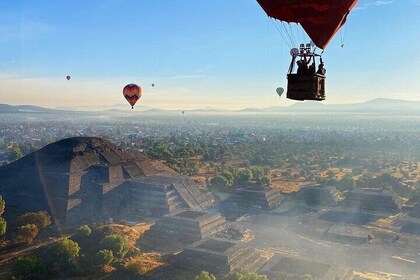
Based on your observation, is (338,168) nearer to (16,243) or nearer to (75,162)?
(75,162)

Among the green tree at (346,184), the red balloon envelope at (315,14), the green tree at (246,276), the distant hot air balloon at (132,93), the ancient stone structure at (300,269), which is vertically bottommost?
the green tree at (346,184)

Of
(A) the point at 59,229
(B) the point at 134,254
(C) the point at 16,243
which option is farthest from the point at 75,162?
(B) the point at 134,254

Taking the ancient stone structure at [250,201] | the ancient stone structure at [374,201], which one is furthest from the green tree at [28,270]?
the ancient stone structure at [374,201]

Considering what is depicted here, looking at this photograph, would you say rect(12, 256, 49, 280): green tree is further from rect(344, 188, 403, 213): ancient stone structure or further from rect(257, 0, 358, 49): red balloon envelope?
rect(344, 188, 403, 213): ancient stone structure

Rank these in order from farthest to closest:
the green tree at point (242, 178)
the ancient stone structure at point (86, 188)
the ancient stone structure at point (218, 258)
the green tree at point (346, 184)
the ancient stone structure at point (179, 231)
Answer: the green tree at point (242, 178) → the green tree at point (346, 184) → the ancient stone structure at point (86, 188) → the ancient stone structure at point (179, 231) → the ancient stone structure at point (218, 258)

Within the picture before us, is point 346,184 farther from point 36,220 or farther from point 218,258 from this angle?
point 36,220

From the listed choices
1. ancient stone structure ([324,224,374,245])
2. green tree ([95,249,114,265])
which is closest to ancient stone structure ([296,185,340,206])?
ancient stone structure ([324,224,374,245])

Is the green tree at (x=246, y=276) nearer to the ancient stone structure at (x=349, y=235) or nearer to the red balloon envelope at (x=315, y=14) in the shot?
the red balloon envelope at (x=315, y=14)
